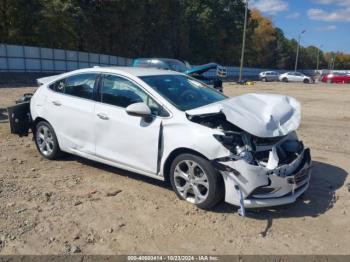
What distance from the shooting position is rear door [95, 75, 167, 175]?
5047 mm

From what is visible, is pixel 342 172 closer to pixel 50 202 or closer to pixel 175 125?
pixel 175 125

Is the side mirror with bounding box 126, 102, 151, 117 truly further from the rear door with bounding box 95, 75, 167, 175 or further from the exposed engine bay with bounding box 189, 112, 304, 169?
the exposed engine bay with bounding box 189, 112, 304, 169

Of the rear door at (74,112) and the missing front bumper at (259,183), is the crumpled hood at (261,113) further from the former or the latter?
the rear door at (74,112)

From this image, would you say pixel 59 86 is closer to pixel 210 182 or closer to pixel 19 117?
pixel 19 117

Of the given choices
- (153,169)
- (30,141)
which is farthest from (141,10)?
(153,169)

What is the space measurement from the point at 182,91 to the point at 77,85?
5.63 ft

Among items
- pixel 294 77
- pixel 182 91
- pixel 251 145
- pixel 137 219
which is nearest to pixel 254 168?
A: pixel 251 145

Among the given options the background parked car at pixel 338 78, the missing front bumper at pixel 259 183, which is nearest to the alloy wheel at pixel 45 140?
the missing front bumper at pixel 259 183

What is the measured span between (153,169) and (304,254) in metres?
2.12

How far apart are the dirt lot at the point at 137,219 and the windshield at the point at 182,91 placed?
1230mm

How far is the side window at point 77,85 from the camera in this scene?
5.89 m

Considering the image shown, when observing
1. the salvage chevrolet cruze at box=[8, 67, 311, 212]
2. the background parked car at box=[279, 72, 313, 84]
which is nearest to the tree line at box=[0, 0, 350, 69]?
the background parked car at box=[279, 72, 313, 84]

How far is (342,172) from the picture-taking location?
250 inches

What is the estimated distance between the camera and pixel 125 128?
207 inches
